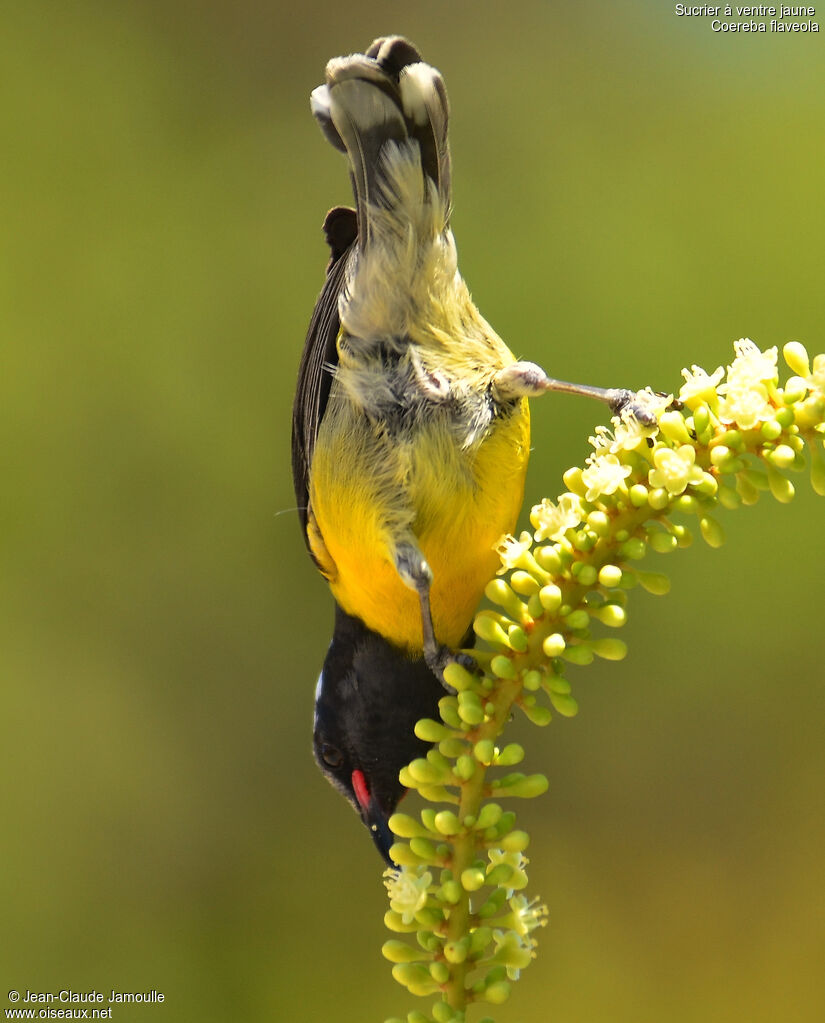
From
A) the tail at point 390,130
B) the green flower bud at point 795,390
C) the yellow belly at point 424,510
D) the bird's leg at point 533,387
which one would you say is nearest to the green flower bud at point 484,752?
the green flower bud at point 795,390

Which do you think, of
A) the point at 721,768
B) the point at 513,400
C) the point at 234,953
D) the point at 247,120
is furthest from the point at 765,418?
the point at 247,120

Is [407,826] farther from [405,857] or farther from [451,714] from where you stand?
[451,714]

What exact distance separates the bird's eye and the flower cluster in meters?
1.12

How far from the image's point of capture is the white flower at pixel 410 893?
162 centimetres

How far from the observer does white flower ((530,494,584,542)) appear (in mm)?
1725

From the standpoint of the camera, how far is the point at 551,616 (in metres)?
1.71

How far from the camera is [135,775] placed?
15.6 ft

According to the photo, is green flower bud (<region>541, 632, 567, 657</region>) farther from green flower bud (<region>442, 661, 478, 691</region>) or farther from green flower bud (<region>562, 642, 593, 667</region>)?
green flower bud (<region>442, 661, 478, 691</region>)

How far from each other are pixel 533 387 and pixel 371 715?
0.87m

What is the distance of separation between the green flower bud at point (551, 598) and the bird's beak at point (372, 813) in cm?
121

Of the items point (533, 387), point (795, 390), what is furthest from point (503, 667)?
point (533, 387)

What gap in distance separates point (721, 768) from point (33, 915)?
2793 mm

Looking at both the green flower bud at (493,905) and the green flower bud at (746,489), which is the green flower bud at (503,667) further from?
the green flower bud at (746,489)

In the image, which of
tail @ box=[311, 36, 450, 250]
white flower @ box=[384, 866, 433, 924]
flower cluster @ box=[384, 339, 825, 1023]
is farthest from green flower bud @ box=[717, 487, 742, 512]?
tail @ box=[311, 36, 450, 250]
